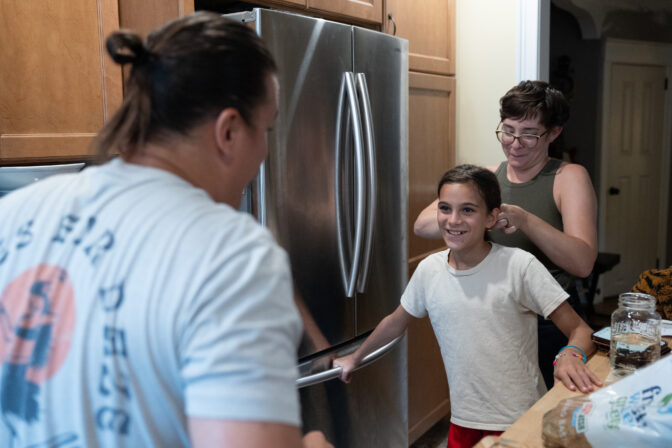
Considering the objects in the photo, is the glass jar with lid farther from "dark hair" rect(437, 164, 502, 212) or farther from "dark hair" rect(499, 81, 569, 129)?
"dark hair" rect(499, 81, 569, 129)

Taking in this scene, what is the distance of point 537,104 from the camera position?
172 cm

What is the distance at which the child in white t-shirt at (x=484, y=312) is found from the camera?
1509 mm

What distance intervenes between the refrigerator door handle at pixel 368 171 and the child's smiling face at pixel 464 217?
529 millimetres

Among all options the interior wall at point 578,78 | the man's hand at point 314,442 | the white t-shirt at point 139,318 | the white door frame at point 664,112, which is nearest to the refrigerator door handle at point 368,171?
the man's hand at point 314,442

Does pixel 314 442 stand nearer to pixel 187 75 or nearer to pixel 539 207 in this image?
pixel 187 75

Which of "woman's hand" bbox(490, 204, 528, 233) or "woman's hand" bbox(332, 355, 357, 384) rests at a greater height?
"woman's hand" bbox(490, 204, 528, 233)

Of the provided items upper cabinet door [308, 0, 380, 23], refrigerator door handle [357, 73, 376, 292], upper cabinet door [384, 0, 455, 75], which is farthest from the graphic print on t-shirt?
upper cabinet door [384, 0, 455, 75]

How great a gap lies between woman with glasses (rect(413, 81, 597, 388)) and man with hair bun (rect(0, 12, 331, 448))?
3.66 feet

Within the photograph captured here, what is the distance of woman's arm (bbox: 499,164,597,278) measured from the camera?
162 cm

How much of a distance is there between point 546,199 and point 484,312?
43cm

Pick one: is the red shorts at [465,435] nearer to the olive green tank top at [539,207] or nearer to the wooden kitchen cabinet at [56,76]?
the olive green tank top at [539,207]

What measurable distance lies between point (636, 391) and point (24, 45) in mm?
1453

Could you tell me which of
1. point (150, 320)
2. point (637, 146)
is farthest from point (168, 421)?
point (637, 146)

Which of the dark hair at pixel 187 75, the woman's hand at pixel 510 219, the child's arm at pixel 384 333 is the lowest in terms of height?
the child's arm at pixel 384 333
